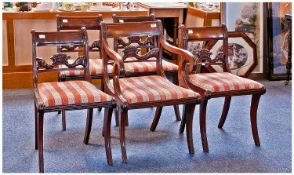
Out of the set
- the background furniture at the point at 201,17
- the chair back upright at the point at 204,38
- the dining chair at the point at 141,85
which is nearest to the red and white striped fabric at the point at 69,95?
the dining chair at the point at 141,85

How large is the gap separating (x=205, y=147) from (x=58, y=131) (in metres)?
1.19

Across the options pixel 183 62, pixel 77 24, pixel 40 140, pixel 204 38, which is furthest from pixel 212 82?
pixel 77 24

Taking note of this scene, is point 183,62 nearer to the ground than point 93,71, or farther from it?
farther from it

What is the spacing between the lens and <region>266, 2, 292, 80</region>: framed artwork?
5695 mm

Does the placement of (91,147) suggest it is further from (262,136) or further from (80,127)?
(262,136)

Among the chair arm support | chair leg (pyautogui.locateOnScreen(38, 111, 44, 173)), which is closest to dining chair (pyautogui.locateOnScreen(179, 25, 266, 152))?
the chair arm support

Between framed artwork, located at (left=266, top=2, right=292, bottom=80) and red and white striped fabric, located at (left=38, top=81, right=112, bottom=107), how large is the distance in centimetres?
297

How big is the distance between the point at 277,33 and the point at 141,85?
2.75 meters

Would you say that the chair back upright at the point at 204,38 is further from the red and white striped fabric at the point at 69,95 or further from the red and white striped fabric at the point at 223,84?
the red and white striped fabric at the point at 69,95

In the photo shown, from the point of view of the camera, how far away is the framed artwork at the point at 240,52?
224 inches

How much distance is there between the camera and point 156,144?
3.70 metres

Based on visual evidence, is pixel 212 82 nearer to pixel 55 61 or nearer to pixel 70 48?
pixel 55 61

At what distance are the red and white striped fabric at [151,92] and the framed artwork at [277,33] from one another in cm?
254

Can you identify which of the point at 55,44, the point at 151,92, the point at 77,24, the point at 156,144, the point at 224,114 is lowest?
the point at 156,144
